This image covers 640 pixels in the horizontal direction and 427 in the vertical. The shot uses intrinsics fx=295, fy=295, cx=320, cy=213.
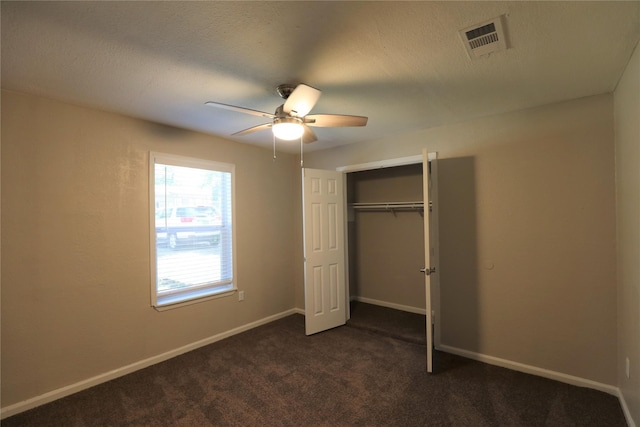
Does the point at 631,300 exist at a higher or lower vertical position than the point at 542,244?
lower

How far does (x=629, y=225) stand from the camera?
1984mm

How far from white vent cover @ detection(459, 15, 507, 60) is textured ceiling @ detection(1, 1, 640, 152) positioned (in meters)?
0.05

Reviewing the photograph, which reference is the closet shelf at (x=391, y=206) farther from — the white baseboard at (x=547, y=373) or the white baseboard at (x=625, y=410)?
the white baseboard at (x=625, y=410)

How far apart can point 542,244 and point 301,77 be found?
2.52 meters

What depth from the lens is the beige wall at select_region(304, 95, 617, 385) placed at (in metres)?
2.41

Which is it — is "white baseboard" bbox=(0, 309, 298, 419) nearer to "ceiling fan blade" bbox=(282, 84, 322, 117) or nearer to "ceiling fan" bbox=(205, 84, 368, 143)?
"ceiling fan" bbox=(205, 84, 368, 143)

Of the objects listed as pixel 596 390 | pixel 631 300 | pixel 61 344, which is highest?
pixel 631 300

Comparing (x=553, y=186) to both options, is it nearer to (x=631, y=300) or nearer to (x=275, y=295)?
(x=631, y=300)

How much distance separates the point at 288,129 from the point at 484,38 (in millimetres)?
1289

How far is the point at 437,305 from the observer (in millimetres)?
3219

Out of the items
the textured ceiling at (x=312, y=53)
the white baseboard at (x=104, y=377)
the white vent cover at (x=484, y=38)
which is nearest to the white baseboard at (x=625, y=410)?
the textured ceiling at (x=312, y=53)

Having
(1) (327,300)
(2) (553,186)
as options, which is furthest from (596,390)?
(1) (327,300)

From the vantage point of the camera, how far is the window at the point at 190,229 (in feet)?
10.1

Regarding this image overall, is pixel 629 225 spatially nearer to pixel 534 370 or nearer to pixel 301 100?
pixel 534 370
